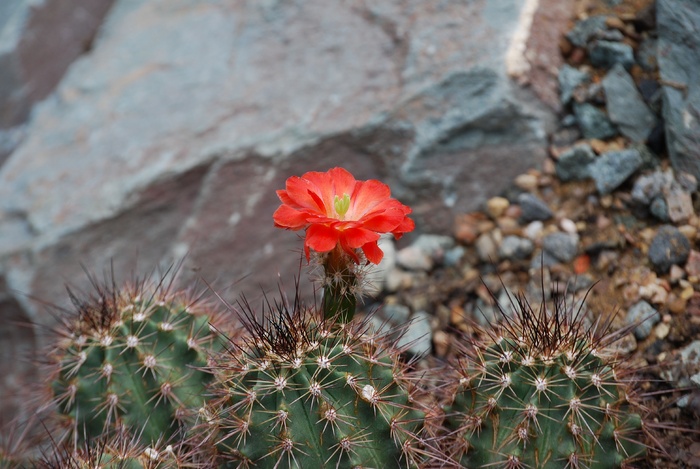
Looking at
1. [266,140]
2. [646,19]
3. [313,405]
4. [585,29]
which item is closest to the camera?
[313,405]

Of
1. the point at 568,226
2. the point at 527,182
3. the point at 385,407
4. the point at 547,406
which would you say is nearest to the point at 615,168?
the point at 568,226

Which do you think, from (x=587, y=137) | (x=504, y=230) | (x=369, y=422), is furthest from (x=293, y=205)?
(x=587, y=137)

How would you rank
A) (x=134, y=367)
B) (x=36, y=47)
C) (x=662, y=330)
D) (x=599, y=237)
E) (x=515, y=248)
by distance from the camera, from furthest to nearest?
(x=36, y=47) → (x=515, y=248) → (x=599, y=237) → (x=662, y=330) → (x=134, y=367)

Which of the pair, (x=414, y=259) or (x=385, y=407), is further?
(x=414, y=259)

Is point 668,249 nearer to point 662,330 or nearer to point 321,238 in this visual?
point 662,330

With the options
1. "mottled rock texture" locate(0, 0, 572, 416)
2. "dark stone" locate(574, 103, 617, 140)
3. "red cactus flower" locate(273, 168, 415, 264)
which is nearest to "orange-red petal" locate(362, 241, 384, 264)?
"red cactus flower" locate(273, 168, 415, 264)

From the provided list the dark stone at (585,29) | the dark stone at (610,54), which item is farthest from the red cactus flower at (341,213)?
the dark stone at (585,29)

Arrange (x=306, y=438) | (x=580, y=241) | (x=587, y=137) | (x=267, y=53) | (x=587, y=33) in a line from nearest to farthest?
(x=306, y=438) → (x=580, y=241) → (x=587, y=137) → (x=587, y=33) → (x=267, y=53)

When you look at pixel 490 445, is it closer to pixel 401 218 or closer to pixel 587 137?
pixel 401 218
